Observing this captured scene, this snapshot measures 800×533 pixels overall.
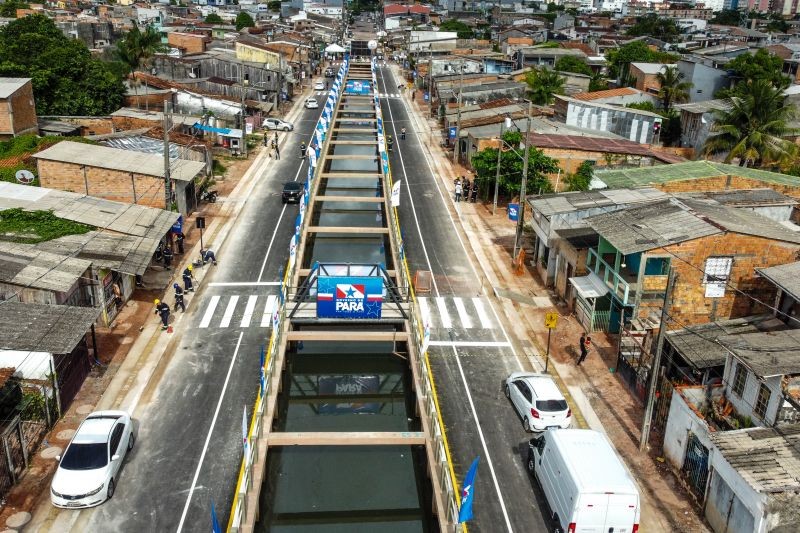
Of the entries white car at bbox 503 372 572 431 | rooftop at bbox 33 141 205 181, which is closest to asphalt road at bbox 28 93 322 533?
rooftop at bbox 33 141 205 181

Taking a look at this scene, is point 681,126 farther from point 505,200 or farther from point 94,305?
point 94,305

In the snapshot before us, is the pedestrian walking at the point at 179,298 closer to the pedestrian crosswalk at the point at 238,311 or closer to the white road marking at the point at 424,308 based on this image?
the pedestrian crosswalk at the point at 238,311

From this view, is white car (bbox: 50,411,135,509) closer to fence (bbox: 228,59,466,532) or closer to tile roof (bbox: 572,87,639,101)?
fence (bbox: 228,59,466,532)

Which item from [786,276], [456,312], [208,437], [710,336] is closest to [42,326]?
[208,437]

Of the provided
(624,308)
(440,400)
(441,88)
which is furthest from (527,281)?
(441,88)

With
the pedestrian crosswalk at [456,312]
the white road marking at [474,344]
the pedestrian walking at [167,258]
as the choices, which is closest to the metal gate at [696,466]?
the white road marking at [474,344]

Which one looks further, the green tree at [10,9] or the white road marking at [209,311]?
the green tree at [10,9]

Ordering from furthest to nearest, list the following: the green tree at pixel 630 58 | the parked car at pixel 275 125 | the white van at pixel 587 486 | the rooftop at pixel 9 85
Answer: the green tree at pixel 630 58, the parked car at pixel 275 125, the rooftop at pixel 9 85, the white van at pixel 587 486
